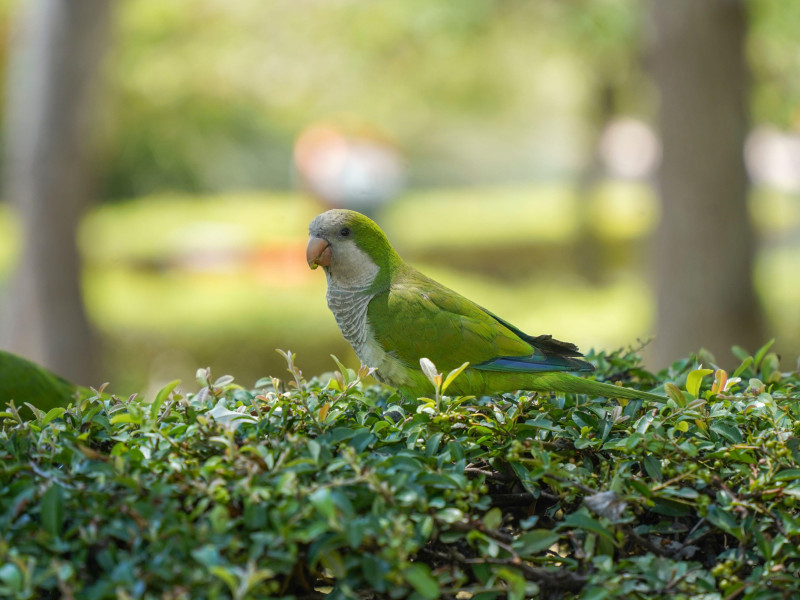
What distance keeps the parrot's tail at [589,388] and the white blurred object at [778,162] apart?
1269 cm

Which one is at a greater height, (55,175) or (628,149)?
(628,149)

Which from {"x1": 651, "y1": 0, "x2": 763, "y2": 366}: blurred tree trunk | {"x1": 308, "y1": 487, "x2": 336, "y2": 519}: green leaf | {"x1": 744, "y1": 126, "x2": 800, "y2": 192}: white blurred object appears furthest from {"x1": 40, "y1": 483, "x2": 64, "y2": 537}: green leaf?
{"x1": 744, "y1": 126, "x2": 800, "y2": 192}: white blurred object

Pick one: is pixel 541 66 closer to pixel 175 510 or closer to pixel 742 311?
pixel 742 311

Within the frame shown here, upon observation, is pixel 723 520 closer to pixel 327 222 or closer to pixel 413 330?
pixel 413 330

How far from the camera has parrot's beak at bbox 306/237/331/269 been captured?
228 centimetres

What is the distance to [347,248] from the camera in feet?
7.64

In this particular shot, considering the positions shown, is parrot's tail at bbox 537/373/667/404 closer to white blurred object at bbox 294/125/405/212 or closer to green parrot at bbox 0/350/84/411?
green parrot at bbox 0/350/84/411

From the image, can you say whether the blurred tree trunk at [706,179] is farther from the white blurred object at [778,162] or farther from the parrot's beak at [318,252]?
the white blurred object at [778,162]

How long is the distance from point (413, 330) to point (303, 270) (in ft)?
30.1

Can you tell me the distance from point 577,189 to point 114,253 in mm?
7311

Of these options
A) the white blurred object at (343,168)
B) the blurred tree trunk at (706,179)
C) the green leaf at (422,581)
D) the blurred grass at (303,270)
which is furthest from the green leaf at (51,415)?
the white blurred object at (343,168)

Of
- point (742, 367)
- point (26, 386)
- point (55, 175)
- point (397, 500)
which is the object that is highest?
point (55, 175)

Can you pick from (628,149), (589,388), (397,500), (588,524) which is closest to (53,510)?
(397,500)

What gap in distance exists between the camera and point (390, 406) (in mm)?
1964
